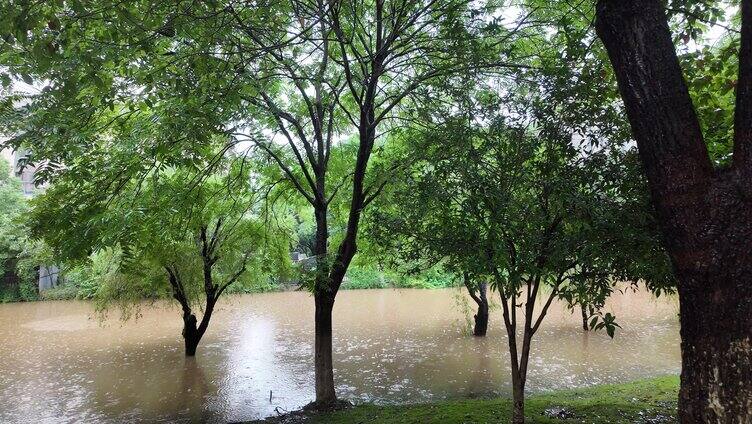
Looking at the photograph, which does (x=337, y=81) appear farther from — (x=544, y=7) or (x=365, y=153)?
(x=544, y=7)

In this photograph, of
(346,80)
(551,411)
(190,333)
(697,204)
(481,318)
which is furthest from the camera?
(481,318)

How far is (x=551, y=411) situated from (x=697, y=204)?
167 inches

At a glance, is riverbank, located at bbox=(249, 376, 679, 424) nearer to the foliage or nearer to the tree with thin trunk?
the tree with thin trunk

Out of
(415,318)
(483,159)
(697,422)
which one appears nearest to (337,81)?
(483,159)

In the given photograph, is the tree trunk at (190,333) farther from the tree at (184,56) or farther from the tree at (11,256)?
the tree at (11,256)

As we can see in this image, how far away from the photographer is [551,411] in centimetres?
611

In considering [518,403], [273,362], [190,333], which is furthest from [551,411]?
[190,333]

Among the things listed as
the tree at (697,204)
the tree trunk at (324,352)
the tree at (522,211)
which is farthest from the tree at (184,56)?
the tree at (697,204)

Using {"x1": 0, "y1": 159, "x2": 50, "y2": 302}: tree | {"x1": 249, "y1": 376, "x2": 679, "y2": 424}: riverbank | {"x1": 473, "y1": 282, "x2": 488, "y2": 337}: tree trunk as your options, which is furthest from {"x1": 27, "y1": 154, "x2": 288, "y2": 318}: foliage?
{"x1": 0, "y1": 159, "x2": 50, "y2": 302}: tree

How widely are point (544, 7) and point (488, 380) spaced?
24.3 feet

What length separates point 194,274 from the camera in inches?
470

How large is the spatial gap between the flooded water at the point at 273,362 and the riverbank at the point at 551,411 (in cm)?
190

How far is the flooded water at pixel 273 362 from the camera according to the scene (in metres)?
9.43

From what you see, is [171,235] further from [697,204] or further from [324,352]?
[697,204]
